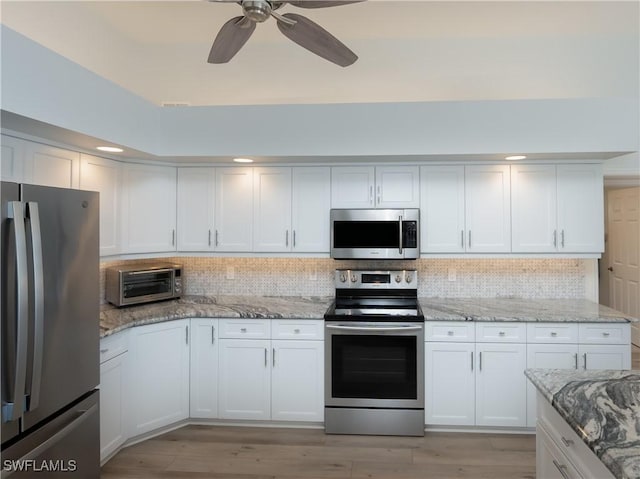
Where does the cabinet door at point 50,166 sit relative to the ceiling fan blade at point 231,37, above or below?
below

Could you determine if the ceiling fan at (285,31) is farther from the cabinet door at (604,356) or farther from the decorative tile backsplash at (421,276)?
the cabinet door at (604,356)

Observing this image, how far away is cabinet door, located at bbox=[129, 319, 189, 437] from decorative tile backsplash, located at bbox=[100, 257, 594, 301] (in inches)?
30.9

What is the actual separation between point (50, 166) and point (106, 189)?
1.76 feet

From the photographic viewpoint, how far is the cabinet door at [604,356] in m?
2.84

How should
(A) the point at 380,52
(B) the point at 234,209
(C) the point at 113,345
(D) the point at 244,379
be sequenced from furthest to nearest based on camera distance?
(A) the point at 380,52
(B) the point at 234,209
(D) the point at 244,379
(C) the point at 113,345

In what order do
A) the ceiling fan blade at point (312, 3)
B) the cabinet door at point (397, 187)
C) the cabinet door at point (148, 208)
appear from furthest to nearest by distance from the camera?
the cabinet door at point (397, 187), the cabinet door at point (148, 208), the ceiling fan blade at point (312, 3)

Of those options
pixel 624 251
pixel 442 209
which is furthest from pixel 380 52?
pixel 624 251

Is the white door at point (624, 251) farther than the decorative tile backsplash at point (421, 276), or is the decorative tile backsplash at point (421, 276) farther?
the white door at point (624, 251)

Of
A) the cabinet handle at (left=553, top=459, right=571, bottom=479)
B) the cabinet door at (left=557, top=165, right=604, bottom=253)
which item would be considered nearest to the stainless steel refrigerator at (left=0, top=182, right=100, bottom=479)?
the cabinet handle at (left=553, top=459, right=571, bottom=479)

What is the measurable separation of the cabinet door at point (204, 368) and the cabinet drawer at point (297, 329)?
50 centimetres

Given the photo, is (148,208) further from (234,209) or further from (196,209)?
(234,209)

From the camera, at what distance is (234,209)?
3.41m

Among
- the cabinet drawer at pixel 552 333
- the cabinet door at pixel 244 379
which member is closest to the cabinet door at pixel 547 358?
the cabinet drawer at pixel 552 333

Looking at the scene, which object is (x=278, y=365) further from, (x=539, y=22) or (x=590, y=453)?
(x=539, y=22)
